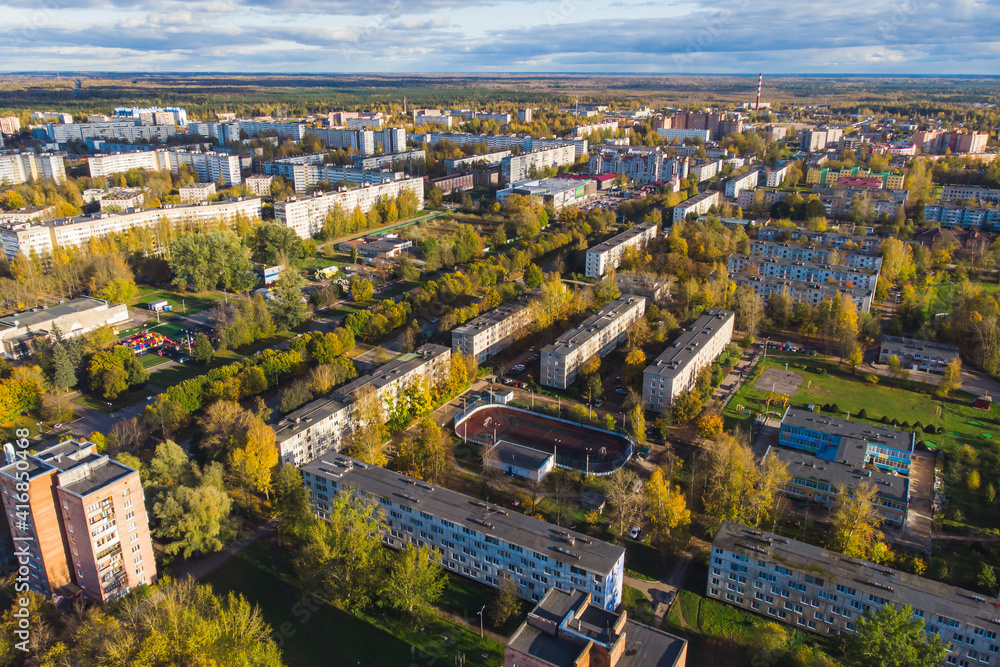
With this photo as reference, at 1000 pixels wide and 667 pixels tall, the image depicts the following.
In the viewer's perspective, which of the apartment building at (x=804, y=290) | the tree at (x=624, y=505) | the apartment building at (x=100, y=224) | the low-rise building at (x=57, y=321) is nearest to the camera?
the tree at (x=624, y=505)

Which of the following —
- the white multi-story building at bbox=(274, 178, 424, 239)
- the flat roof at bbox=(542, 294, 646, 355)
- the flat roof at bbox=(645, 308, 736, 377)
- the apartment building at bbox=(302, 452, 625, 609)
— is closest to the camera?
the apartment building at bbox=(302, 452, 625, 609)

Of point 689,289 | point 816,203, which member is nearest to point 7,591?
point 689,289

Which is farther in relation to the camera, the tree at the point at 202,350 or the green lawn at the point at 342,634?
the tree at the point at 202,350

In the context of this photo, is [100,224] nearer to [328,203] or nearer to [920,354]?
[328,203]

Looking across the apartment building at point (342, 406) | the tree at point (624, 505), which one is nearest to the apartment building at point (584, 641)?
the tree at point (624, 505)

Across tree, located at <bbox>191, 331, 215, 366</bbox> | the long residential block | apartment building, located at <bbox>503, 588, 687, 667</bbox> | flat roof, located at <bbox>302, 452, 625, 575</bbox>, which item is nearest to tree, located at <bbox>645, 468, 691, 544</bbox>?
the long residential block

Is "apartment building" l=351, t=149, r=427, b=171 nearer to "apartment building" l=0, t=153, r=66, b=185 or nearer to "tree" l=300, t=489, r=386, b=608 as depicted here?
"apartment building" l=0, t=153, r=66, b=185

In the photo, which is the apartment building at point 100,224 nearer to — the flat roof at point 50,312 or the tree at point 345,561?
the flat roof at point 50,312
